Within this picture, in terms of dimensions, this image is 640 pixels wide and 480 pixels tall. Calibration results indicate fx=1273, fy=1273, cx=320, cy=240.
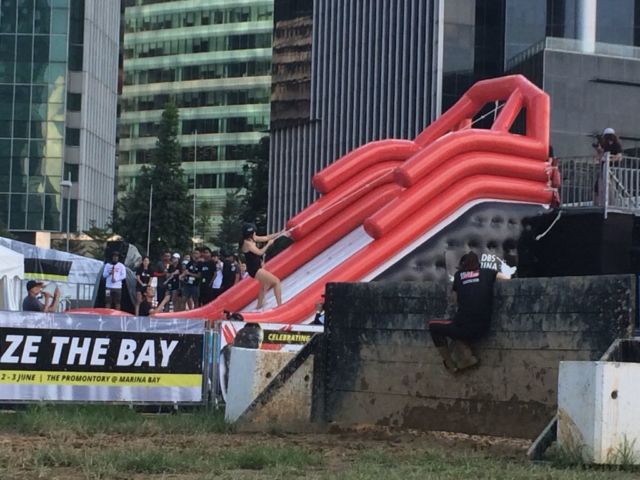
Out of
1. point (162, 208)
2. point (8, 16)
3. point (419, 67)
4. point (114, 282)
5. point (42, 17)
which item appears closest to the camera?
point (114, 282)

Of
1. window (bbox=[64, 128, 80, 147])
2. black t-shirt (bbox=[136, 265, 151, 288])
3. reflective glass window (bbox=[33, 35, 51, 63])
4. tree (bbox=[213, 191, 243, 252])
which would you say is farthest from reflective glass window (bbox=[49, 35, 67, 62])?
black t-shirt (bbox=[136, 265, 151, 288])

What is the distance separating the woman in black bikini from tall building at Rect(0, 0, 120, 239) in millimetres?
63975

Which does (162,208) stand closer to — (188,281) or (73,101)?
(73,101)

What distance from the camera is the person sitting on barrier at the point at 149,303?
23781mm

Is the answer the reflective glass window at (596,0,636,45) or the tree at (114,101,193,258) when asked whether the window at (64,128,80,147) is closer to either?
the tree at (114,101,193,258)

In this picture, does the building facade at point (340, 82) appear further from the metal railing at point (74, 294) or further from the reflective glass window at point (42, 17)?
the metal railing at point (74, 294)

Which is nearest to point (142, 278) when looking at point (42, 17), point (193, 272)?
point (193, 272)

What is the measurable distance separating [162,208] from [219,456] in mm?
62577

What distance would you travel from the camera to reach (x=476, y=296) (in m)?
11.0

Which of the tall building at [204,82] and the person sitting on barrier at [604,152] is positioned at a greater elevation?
the tall building at [204,82]

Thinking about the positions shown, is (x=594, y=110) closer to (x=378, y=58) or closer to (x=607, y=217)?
(x=378, y=58)

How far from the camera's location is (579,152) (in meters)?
57.2

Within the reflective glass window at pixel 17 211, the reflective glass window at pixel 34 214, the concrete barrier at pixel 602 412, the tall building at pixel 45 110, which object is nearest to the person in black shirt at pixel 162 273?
the concrete barrier at pixel 602 412

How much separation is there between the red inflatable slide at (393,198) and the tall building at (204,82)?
319ft
